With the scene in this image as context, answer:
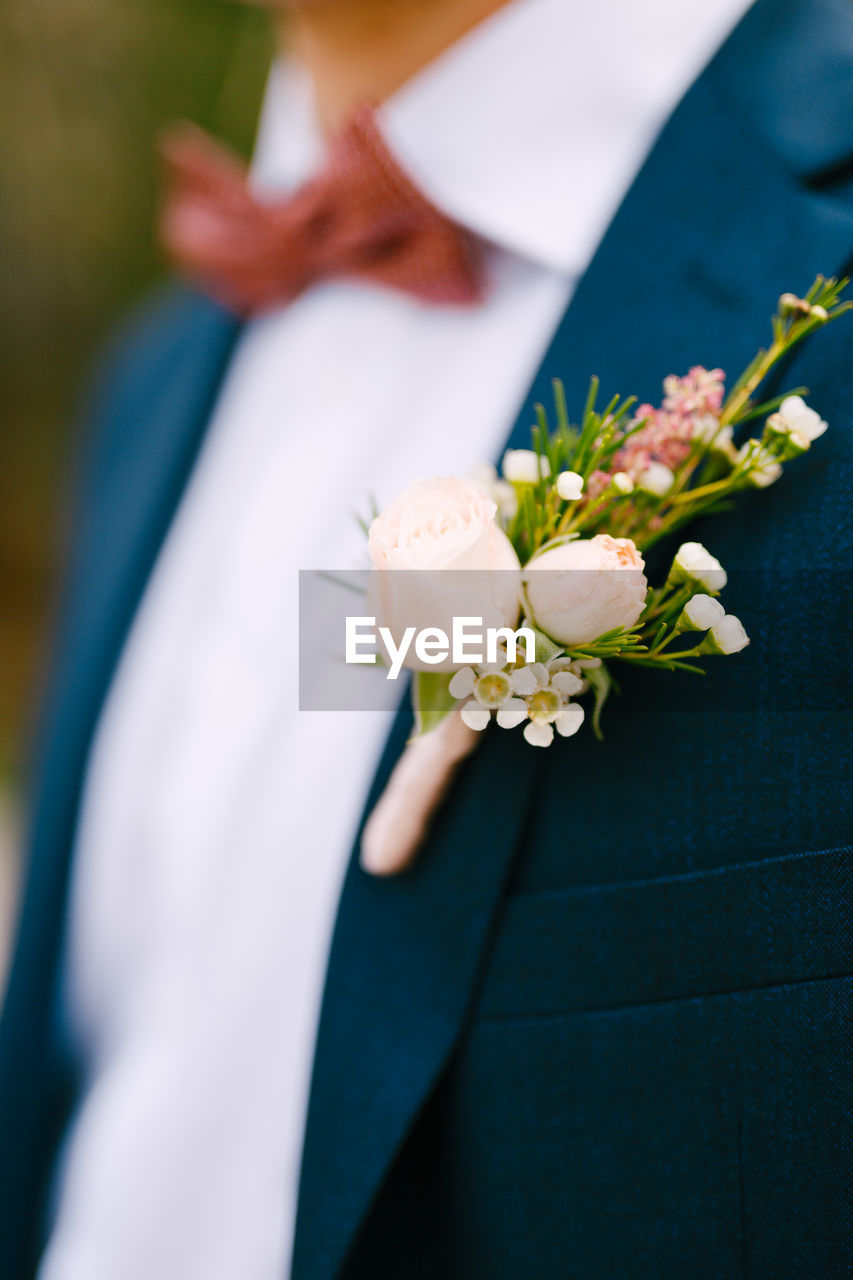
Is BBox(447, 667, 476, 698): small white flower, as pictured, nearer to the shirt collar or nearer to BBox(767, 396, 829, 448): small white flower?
BBox(767, 396, 829, 448): small white flower

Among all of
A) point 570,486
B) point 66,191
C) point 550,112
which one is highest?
point 66,191

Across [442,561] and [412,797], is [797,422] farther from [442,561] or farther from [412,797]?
[412,797]

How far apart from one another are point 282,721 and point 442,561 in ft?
1.44

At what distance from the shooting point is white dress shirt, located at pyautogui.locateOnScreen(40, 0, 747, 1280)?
828mm

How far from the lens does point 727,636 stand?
0.52 meters

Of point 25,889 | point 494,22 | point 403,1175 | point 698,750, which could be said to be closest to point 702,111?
point 494,22

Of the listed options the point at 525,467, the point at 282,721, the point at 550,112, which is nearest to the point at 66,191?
the point at 550,112

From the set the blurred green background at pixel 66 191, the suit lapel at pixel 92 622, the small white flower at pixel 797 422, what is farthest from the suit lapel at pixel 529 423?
the blurred green background at pixel 66 191

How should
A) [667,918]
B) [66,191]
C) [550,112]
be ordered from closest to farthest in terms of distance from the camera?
1. [667,918]
2. [550,112]
3. [66,191]

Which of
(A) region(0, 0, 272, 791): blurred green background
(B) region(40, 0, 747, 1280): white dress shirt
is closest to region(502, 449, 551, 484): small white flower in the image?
(B) region(40, 0, 747, 1280): white dress shirt

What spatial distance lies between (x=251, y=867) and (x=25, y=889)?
42cm

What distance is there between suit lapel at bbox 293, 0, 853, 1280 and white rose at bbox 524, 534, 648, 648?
16 centimetres

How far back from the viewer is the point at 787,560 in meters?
0.59

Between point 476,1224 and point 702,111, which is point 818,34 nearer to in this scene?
point 702,111
